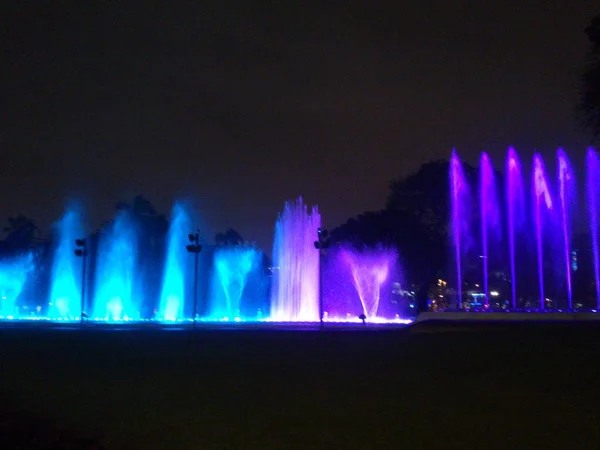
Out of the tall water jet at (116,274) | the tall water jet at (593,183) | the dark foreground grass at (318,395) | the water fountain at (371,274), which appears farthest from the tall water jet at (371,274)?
the dark foreground grass at (318,395)

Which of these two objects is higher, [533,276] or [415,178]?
[415,178]

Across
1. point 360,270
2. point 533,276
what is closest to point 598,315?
point 533,276

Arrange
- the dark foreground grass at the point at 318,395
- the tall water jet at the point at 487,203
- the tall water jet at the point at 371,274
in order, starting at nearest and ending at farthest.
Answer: the dark foreground grass at the point at 318,395 < the tall water jet at the point at 487,203 < the tall water jet at the point at 371,274

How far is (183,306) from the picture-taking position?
5856 centimetres

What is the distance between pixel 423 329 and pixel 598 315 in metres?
9.51

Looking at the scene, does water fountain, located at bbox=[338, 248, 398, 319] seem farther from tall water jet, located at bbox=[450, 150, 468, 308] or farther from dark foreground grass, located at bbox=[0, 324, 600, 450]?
dark foreground grass, located at bbox=[0, 324, 600, 450]

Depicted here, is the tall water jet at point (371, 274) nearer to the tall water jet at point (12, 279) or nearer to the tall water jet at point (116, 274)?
the tall water jet at point (116, 274)

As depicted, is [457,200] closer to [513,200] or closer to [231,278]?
[513,200]

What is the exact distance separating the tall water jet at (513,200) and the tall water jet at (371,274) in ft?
32.3

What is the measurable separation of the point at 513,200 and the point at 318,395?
3692cm

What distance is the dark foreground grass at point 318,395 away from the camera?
28.2 feet

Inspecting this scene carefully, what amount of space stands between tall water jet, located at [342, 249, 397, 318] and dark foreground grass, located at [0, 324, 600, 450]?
32097 mm


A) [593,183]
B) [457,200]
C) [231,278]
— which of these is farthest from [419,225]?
[231,278]

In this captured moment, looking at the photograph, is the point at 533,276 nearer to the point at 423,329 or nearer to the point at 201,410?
the point at 423,329
